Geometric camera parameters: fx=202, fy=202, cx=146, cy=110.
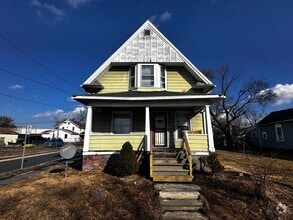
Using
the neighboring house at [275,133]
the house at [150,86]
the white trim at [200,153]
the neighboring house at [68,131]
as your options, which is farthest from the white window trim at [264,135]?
the neighboring house at [68,131]

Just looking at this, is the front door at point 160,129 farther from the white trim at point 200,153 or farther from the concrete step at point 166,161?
the concrete step at point 166,161

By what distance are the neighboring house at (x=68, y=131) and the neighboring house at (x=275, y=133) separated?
53.5 m

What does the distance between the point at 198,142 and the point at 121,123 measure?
15.6 feet

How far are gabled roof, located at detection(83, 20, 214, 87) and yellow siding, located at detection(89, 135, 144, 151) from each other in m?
3.99

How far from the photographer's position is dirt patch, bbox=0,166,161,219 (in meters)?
5.31

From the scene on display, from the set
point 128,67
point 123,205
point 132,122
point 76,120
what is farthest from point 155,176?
point 76,120

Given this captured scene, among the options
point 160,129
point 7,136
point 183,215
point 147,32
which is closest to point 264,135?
point 160,129

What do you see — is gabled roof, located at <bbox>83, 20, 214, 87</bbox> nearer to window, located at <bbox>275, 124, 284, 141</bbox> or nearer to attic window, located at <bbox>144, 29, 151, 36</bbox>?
attic window, located at <bbox>144, 29, 151, 36</bbox>

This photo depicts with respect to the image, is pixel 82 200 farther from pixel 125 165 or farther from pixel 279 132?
pixel 279 132

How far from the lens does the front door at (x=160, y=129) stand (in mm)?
12258

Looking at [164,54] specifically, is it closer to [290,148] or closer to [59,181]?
[59,181]

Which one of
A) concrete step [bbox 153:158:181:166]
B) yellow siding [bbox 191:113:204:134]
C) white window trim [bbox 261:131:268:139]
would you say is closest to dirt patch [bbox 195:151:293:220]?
concrete step [bbox 153:158:181:166]

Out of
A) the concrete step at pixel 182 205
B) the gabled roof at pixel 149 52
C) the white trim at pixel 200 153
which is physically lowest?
the concrete step at pixel 182 205

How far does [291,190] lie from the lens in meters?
7.41
